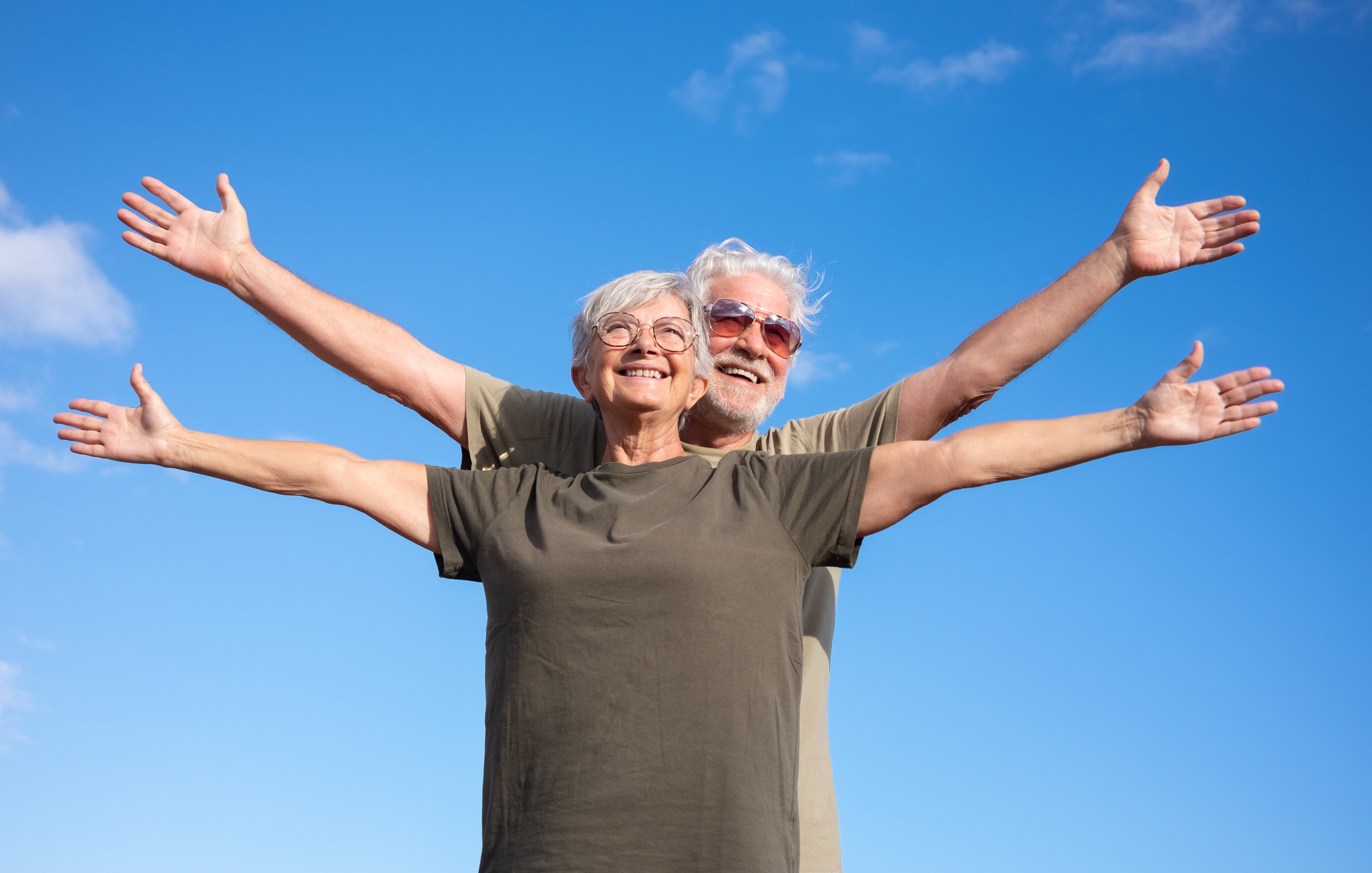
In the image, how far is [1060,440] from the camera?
3664mm

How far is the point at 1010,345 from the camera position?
495cm

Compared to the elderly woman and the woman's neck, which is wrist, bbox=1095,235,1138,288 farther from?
the woman's neck

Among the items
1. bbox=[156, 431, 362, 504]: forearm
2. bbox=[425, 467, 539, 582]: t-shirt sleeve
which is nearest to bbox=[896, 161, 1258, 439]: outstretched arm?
Answer: bbox=[425, 467, 539, 582]: t-shirt sleeve

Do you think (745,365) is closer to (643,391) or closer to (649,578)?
(643,391)

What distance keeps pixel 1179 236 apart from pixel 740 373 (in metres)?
1.90

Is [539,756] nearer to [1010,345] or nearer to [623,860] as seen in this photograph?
[623,860]

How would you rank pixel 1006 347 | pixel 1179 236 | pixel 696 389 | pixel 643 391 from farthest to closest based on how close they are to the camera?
pixel 1006 347 → pixel 1179 236 → pixel 696 389 → pixel 643 391

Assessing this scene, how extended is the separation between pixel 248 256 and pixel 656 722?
2.78 metres

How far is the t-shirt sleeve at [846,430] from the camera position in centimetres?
517

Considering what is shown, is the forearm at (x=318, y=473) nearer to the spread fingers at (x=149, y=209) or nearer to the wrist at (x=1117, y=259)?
the spread fingers at (x=149, y=209)

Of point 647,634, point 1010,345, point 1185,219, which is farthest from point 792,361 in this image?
point 647,634

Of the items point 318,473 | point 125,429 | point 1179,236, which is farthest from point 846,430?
point 125,429

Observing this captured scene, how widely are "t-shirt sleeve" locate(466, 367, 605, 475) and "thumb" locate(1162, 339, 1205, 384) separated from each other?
2247 millimetres

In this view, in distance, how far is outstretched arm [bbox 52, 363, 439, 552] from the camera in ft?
13.0
